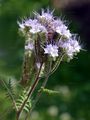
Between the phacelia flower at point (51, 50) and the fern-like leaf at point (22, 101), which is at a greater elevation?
the phacelia flower at point (51, 50)

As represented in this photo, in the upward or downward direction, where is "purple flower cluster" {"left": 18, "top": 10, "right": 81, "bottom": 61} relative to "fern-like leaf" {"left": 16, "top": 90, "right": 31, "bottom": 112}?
upward

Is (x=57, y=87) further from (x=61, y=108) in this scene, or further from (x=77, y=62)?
(x=77, y=62)

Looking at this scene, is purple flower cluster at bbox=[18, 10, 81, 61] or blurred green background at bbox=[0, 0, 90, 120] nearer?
purple flower cluster at bbox=[18, 10, 81, 61]

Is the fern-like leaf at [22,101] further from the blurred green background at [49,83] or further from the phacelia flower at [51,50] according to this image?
the blurred green background at [49,83]

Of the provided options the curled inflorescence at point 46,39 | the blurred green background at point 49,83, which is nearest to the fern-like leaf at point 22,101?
the curled inflorescence at point 46,39

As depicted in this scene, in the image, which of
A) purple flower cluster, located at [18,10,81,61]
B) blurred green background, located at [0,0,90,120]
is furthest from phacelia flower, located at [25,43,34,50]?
blurred green background, located at [0,0,90,120]

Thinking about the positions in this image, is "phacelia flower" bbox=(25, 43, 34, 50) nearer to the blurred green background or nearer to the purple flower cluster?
the purple flower cluster

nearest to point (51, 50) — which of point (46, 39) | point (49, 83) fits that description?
point (46, 39)

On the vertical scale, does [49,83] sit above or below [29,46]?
below

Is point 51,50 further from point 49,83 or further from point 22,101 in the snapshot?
point 49,83
